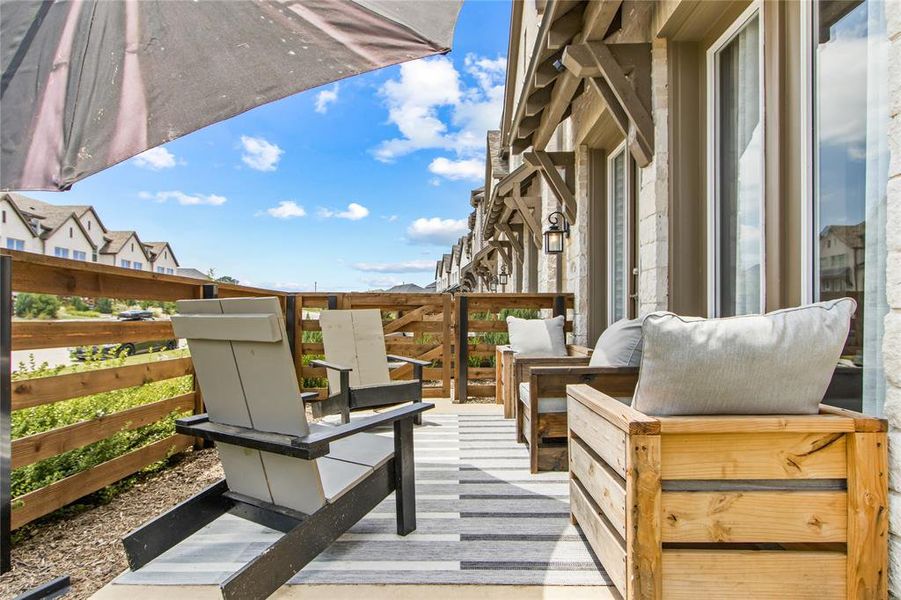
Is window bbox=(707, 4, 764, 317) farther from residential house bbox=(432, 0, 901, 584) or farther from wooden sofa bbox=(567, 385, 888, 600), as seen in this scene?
wooden sofa bbox=(567, 385, 888, 600)

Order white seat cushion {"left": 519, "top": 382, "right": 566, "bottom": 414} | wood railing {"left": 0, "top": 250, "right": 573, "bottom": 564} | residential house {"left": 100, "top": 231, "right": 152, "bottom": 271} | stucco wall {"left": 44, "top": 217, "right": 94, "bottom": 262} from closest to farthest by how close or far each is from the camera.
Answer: wood railing {"left": 0, "top": 250, "right": 573, "bottom": 564}
white seat cushion {"left": 519, "top": 382, "right": 566, "bottom": 414}
stucco wall {"left": 44, "top": 217, "right": 94, "bottom": 262}
residential house {"left": 100, "top": 231, "right": 152, "bottom": 271}

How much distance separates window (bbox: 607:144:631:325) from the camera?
4305 millimetres

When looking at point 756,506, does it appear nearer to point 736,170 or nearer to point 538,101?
point 736,170

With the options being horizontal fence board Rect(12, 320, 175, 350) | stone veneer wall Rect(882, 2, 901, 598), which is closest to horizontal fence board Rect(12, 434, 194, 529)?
horizontal fence board Rect(12, 320, 175, 350)

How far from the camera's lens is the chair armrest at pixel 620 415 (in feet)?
4.51

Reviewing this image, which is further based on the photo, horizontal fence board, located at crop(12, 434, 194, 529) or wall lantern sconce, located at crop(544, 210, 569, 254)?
wall lantern sconce, located at crop(544, 210, 569, 254)

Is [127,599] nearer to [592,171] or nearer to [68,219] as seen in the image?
[592,171]

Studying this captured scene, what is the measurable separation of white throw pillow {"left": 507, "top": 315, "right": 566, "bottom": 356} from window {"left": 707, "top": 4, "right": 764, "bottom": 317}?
5.77ft

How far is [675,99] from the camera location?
9.64 ft

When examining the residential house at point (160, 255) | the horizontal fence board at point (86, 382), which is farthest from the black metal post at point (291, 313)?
the residential house at point (160, 255)

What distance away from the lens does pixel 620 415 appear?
1.46 m

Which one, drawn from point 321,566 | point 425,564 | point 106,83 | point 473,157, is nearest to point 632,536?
point 425,564

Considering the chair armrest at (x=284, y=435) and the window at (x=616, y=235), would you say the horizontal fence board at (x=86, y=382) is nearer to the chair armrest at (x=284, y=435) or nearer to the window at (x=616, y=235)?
the chair armrest at (x=284, y=435)

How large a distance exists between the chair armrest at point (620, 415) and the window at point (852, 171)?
872mm
